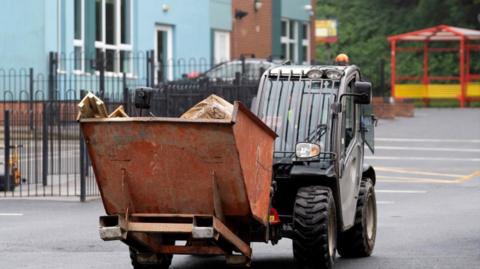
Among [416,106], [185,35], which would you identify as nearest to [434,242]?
[185,35]

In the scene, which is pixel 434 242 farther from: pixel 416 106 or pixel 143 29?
pixel 416 106

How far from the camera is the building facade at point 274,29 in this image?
44.2 meters

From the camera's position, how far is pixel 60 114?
959 inches

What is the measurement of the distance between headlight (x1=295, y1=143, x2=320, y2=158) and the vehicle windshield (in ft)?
0.79

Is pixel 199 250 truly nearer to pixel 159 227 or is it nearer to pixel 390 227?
pixel 159 227

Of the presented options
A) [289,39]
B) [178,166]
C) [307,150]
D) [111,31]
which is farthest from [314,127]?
[289,39]

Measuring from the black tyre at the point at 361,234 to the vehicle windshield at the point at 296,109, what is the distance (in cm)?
126

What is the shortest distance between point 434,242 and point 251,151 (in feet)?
15.7

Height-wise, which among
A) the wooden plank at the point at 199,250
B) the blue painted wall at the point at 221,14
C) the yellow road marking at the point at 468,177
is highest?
the blue painted wall at the point at 221,14

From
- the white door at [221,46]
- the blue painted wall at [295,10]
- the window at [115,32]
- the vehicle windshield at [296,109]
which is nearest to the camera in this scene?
the vehicle windshield at [296,109]

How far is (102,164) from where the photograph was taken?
39.6 feet

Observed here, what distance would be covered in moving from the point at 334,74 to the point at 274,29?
3279 centimetres

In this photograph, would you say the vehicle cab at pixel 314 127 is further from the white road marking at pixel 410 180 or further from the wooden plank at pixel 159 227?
the white road marking at pixel 410 180

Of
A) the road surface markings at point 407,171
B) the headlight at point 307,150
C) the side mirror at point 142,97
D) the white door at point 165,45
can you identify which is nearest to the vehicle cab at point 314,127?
the headlight at point 307,150
